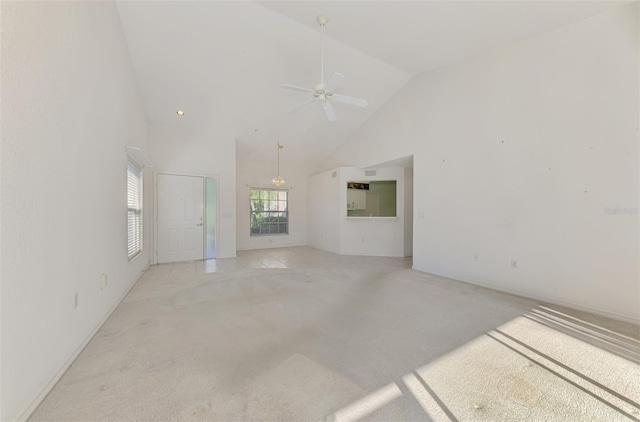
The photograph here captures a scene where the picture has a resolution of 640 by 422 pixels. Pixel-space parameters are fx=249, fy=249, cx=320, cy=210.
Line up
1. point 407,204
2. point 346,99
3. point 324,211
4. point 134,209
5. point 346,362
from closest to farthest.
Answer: point 346,362 < point 346,99 < point 134,209 < point 407,204 < point 324,211

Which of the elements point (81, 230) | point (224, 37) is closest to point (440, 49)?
point (224, 37)

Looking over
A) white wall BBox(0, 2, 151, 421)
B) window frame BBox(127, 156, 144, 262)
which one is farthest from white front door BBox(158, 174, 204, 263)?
white wall BBox(0, 2, 151, 421)

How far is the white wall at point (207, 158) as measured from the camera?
5.53 meters

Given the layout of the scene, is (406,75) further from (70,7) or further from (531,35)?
(70,7)

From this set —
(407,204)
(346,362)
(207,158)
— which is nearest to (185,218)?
(207,158)

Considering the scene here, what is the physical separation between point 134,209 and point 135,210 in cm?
8

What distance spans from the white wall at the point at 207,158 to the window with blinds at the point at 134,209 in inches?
45.7

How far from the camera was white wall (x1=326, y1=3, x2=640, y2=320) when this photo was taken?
2.74 meters

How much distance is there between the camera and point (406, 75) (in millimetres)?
4930

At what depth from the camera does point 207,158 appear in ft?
19.6

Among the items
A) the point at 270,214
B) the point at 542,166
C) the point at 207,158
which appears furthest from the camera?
the point at 270,214

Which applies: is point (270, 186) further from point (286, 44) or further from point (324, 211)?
point (286, 44)

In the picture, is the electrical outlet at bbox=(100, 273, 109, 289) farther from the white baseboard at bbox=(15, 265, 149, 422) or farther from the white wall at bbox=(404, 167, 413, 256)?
the white wall at bbox=(404, 167, 413, 256)

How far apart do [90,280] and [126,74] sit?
295 cm
